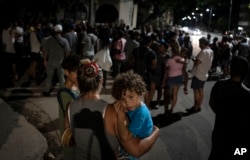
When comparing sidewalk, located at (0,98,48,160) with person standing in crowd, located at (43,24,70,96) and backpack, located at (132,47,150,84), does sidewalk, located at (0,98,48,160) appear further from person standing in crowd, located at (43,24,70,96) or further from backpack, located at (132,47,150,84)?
backpack, located at (132,47,150,84)

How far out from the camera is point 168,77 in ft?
24.9

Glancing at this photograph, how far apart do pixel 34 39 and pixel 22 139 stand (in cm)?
475

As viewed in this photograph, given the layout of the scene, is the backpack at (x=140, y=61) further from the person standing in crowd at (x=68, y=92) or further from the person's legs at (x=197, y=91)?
the person standing in crowd at (x=68, y=92)

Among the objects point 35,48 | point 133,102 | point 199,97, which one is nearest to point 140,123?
point 133,102

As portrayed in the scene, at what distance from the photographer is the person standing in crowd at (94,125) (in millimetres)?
2555

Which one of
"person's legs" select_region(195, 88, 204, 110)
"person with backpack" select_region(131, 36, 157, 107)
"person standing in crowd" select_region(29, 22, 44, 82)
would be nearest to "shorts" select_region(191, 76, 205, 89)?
"person's legs" select_region(195, 88, 204, 110)

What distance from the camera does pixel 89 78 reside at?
9.12ft

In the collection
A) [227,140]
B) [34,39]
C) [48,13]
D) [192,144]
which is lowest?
[192,144]

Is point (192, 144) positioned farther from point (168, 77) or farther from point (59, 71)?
point (59, 71)

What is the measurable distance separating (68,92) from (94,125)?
859 mm

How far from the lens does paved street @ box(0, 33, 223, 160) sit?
591 centimetres

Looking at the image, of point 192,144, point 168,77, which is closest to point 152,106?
point 168,77

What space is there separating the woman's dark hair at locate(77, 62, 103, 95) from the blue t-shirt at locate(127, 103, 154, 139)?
1.17 ft

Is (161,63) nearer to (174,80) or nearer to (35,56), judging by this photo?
(174,80)
